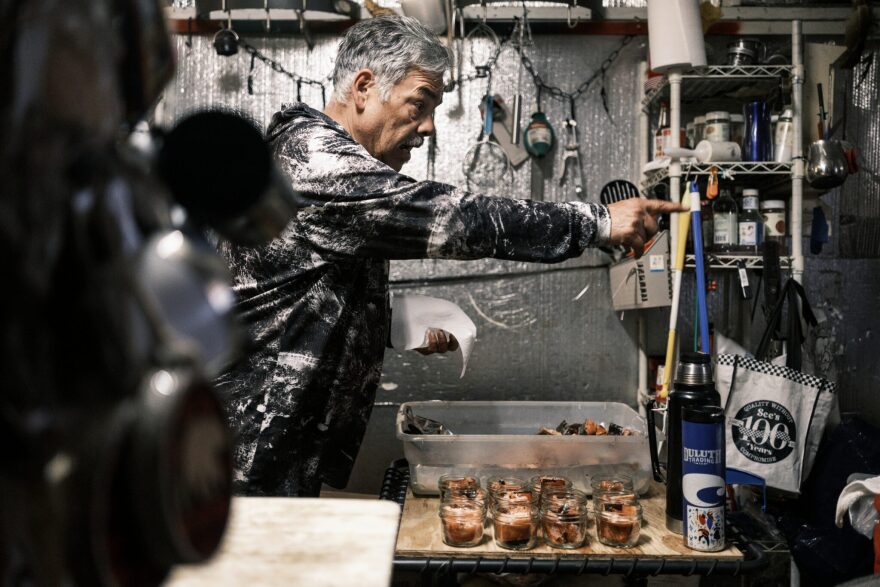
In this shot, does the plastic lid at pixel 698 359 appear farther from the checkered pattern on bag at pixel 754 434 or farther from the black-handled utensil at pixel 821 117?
the black-handled utensil at pixel 821 117

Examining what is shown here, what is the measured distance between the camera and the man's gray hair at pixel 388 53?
1635 mm

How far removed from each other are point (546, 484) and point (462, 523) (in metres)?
0.29

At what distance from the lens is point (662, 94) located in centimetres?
253

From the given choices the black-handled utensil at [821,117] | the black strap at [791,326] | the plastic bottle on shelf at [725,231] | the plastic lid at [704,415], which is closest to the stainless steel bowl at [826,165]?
the black-handled utensil at [821,117]

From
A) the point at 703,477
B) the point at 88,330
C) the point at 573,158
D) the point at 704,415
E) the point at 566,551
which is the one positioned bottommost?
the point at 566,551

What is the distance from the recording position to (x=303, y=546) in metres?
0.57

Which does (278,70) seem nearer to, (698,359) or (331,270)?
(331,270)

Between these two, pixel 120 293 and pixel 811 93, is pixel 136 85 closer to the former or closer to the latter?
pixel 120 293

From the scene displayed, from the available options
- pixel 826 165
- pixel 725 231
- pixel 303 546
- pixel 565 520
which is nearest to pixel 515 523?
pixel 565 520

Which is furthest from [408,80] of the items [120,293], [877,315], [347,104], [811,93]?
[877,315]

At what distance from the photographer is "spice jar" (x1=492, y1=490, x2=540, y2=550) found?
1.42 m

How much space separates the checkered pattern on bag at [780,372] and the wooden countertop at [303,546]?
5.73 feet

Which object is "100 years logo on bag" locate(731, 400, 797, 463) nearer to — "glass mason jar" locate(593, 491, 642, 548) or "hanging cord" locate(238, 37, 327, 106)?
"glass mason jar" locate(593, 491, 642, 548)

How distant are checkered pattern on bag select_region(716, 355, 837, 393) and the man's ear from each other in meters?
1.34
